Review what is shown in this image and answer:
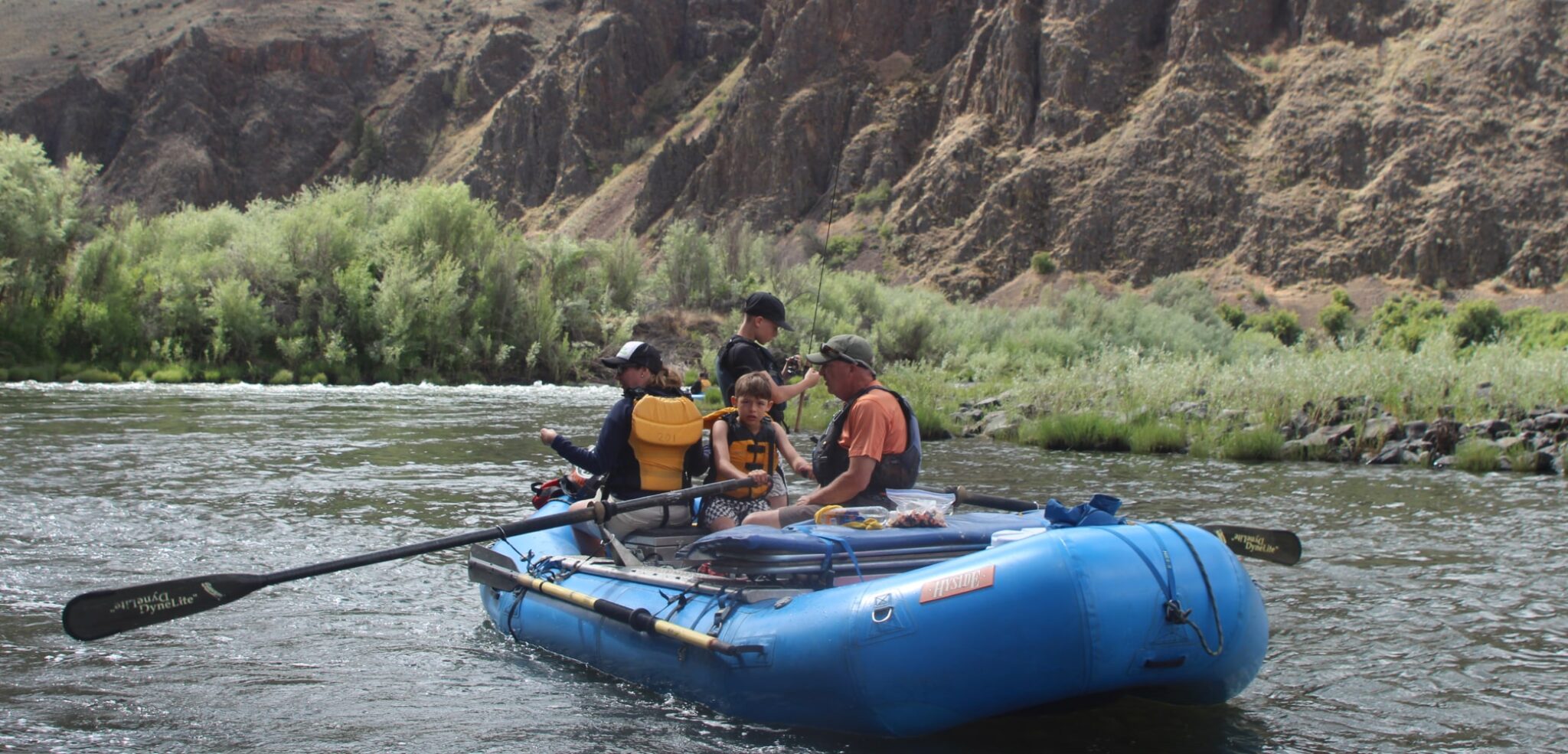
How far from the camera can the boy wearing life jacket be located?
7.28 m

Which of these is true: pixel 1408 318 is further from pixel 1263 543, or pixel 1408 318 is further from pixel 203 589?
pixel 203 589

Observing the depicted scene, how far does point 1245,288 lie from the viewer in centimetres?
4538

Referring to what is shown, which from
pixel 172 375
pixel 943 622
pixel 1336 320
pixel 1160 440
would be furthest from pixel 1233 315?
pixel 943 622

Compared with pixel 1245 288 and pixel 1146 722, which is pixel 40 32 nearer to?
pixel 1245 288

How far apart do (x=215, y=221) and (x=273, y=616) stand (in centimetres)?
3122

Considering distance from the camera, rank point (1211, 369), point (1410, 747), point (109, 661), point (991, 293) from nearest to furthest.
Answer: point (1410, 747), point (109, 661), point (1211, 369), point (991, 293)

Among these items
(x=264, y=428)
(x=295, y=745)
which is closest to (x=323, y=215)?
(x=264, y=428)

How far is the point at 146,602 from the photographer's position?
249 inches

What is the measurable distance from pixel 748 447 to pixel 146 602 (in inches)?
123

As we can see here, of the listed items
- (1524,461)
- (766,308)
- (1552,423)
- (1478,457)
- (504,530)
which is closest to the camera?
(504,530)

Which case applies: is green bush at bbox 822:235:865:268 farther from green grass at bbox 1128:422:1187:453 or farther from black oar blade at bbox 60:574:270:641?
black oar blade at bbox 60:574:270:641

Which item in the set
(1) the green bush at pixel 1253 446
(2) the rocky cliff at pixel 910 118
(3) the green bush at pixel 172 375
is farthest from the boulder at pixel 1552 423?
(3) the green bush at pixel 172 375

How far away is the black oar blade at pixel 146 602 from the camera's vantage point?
6.13 metres

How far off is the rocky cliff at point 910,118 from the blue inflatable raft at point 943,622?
33.3 meters
